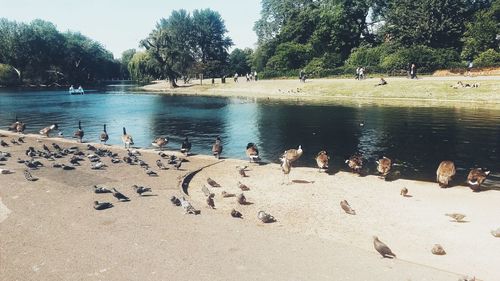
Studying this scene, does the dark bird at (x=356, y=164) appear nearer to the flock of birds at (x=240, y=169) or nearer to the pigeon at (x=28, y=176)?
the flock of birds at (x=240, y=169)

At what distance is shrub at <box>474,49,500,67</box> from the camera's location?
74938mm

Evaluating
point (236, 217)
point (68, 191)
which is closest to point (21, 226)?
point (68, 191)

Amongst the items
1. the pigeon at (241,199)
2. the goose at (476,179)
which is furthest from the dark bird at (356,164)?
the pigeon at (241,199)

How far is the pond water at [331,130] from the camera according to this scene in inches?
1180

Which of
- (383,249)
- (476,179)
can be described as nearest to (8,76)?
(476,179)

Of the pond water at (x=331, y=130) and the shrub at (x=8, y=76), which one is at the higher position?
the shrub at (x=8, y=76)

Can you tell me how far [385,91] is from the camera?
7362 cm

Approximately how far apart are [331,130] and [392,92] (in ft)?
117

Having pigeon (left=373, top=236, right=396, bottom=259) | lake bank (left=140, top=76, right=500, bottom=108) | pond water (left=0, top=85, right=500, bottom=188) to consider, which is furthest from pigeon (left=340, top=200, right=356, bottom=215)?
lake bank (left=140, top=76, right=500, bottom=108)

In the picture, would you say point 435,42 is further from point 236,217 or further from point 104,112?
point 236,217

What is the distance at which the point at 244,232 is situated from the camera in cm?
1520

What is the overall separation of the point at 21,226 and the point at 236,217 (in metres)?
8.10

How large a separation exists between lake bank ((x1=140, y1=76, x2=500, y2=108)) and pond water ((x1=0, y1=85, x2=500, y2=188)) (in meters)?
7.29

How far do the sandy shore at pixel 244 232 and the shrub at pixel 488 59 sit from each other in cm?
6405
